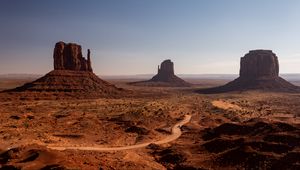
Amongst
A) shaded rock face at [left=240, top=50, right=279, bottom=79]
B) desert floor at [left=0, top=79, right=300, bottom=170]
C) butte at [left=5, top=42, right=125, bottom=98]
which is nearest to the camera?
desert floor at [left=0, top=79, right=300, bottom=170]

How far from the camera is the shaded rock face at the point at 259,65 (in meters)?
135

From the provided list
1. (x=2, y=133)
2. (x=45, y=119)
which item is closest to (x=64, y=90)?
(x=45, y=119)

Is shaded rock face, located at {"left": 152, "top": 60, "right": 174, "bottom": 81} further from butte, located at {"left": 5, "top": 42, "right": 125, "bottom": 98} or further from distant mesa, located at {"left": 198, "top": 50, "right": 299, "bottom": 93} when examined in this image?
butte, located at {"left": 5, "top": 42, "right": 125, "bottom": 98}

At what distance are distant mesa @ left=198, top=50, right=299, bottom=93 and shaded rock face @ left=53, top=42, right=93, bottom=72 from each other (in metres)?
51.2

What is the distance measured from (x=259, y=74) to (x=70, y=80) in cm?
7891

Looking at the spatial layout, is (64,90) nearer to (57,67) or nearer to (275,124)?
(57,67)

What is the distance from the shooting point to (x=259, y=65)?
13512 cm

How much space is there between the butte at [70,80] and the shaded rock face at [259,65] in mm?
60248

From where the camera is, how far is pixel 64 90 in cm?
9394

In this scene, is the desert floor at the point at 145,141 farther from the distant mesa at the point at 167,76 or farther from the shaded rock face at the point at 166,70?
the shaded rock face at the point at 166,70

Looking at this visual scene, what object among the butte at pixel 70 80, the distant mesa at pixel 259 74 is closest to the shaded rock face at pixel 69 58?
the butte at pixel 70 80

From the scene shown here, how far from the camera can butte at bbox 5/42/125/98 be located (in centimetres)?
9256

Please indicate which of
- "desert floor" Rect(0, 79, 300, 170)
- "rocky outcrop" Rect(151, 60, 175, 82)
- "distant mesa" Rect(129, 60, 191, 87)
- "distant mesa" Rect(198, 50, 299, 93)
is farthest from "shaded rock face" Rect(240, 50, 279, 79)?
"desert floor" Rect(0, 79, 300, 170)

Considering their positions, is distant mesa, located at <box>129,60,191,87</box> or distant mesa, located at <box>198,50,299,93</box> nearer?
distant mesa, located at <box>198,50,299,93</box>
